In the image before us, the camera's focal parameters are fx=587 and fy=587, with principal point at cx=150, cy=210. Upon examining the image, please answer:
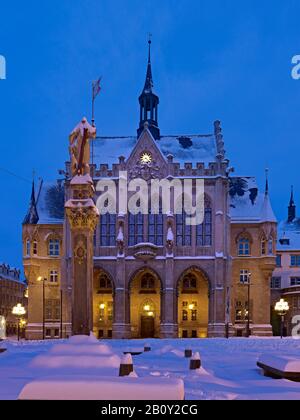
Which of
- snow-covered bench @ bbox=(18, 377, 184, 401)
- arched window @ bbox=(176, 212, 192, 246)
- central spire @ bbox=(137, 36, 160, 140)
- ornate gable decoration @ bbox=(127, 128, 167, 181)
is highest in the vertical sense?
central spire @ bbox=(137, 36, 160, 140)

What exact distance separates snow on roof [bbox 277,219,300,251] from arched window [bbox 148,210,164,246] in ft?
63.6

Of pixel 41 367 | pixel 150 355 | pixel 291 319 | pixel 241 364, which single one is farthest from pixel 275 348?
pixel 291 319

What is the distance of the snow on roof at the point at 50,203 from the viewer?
218 feet

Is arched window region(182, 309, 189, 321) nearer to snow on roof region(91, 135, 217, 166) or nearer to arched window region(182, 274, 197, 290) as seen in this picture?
arched window region(182, 274, 197, 290)

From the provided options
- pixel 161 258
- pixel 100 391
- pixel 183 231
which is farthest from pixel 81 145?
pixel 183 231

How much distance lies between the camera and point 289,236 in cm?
7562

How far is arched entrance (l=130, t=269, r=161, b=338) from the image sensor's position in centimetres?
6419

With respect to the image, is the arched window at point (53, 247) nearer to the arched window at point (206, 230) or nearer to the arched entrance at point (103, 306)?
the arched entrance at point (103, 306)

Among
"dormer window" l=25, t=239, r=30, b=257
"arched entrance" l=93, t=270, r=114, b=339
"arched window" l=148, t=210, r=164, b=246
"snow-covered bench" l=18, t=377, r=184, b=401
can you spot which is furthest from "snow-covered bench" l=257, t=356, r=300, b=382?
"dormer window" l=25, t=239, r=30, b=257

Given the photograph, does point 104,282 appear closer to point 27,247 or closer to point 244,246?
point 27,247

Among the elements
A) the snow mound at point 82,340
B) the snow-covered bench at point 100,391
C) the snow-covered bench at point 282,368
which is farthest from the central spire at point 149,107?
the snow-covered bench at point 100,391

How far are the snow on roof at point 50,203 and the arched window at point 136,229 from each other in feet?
29.6
